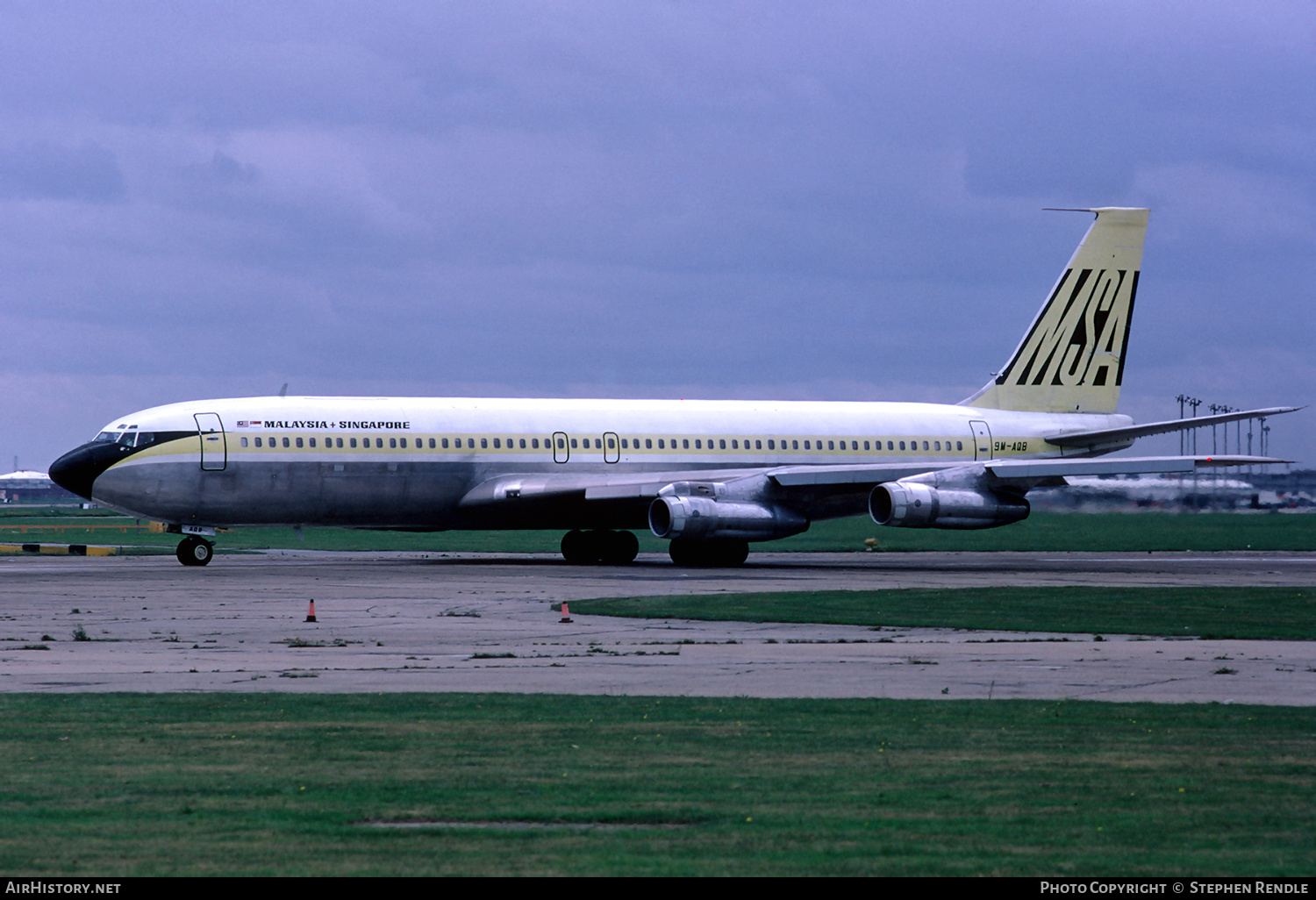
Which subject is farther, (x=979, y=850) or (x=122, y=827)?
(x=122, y=827)

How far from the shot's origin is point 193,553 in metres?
40.9

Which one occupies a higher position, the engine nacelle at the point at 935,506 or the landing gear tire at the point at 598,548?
the engine nacelle at the point at 935,506

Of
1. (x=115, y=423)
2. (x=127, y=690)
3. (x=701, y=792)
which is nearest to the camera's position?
(x=701, y=792)

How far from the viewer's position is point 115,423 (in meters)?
40.1

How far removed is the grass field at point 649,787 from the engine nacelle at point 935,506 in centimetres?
2595

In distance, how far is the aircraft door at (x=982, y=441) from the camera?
161 ft

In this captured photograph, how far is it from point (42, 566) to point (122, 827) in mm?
35760

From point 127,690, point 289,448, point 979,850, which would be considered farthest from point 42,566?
point 979,850

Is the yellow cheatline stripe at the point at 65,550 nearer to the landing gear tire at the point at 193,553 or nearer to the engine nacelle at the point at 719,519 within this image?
the landing gear tire at the point at 193,553

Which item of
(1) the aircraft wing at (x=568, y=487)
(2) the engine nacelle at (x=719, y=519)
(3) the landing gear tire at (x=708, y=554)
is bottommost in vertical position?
(3) the landing gear tire at (x=708, y=554)

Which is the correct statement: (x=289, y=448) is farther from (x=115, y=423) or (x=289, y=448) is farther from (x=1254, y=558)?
(x=1254, y=558)

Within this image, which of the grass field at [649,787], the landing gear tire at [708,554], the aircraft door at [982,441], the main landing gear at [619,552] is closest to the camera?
the grass field at [649,787]

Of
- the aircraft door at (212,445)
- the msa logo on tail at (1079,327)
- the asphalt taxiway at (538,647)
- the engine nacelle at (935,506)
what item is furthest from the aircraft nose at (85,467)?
the msa logo on tail at (1079,327)

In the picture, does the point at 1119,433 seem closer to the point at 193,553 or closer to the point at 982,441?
the point at 982,441
